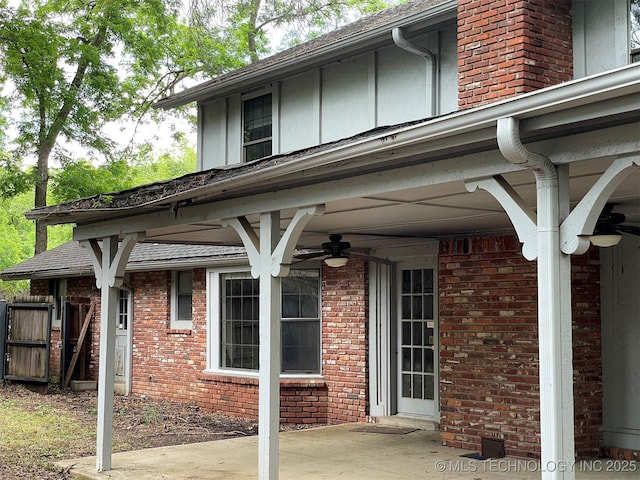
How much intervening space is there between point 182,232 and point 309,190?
2934 mm

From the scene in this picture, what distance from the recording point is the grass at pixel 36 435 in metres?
9.90

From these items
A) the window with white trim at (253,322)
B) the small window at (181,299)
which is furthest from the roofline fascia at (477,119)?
the small window at (181,299)

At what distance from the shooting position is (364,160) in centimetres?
587

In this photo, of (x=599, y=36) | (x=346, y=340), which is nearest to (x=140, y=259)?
(x=346, y=340)

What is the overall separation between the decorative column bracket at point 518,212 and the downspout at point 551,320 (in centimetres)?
6

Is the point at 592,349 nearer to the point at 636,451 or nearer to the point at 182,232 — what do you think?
the point at 636,451

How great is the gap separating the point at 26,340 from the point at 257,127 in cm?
766

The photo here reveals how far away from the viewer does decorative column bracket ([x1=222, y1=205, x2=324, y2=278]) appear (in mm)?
6754

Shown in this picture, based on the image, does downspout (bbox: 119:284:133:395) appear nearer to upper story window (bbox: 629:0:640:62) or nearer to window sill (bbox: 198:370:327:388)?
window sill (bbox: 198:370:327:388)

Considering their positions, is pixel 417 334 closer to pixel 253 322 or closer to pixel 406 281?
pixel 406 281

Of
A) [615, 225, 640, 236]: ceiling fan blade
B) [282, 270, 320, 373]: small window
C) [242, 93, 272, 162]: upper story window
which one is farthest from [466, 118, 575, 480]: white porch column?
[242, 93, 272, 162]: upper story window

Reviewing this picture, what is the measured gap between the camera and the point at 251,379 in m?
13.1

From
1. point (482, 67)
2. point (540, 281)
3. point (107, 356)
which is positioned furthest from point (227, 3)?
point (540, 281)

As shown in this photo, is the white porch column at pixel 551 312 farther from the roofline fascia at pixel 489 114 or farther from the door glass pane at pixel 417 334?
the door glass pane at pixel 417 334
